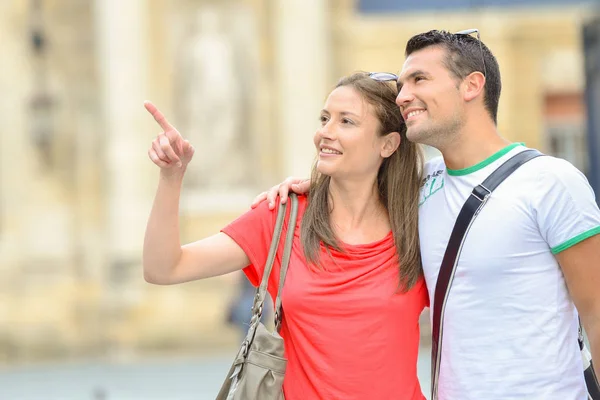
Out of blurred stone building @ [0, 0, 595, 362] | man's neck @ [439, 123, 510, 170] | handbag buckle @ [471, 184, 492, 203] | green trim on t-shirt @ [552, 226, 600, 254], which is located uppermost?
man's neck @ [439, 123, 510, 170]

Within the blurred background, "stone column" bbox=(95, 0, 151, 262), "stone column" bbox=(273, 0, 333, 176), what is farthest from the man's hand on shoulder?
"stone column" bbox=(95, 0, 151, 262)

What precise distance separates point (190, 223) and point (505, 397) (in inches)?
586

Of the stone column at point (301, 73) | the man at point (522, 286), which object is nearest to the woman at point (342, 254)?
the man at point (522, 286)

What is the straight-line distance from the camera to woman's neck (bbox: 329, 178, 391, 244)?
3758 millimetres

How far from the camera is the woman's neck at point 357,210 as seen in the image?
148 inches

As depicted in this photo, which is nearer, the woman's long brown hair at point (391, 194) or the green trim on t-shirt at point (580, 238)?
the green trim on t-shirt at point (580, 238)

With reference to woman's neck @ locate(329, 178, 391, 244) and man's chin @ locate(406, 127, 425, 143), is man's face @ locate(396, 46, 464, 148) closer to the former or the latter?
man's chin @ locate(406, 127, 425, 143)

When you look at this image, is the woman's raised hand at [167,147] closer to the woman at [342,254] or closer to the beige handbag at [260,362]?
the woman at [342,254]

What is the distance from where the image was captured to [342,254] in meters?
3.64

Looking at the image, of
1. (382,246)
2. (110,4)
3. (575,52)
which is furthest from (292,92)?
(382,246)

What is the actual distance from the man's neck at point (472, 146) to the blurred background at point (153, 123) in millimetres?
13662

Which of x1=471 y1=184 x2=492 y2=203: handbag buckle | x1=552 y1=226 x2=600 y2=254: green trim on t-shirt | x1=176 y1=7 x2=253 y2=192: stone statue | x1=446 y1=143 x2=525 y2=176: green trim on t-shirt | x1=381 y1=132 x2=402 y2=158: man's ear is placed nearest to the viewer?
x1=552 y1=226 x2=600 y2=254: green trim on t-shirt

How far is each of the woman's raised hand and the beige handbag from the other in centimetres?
44

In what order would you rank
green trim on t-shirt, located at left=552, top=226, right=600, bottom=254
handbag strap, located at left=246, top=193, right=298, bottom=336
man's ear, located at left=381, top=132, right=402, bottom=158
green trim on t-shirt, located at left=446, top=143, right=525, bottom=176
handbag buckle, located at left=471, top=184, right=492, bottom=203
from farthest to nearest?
man's ear, located at left=381, top=132, right=402, bottom=158, handbag strap, located at left=246, top=193, right=298, bottom=336, green trim on t-shirt, located at left=446, top=143, right=525, bottom=176, handbag buckle, located at left=471, top=184, right=492, bottom=203, green trim on t-shirt, located at left=552, top=226, right=600, bottom=254
